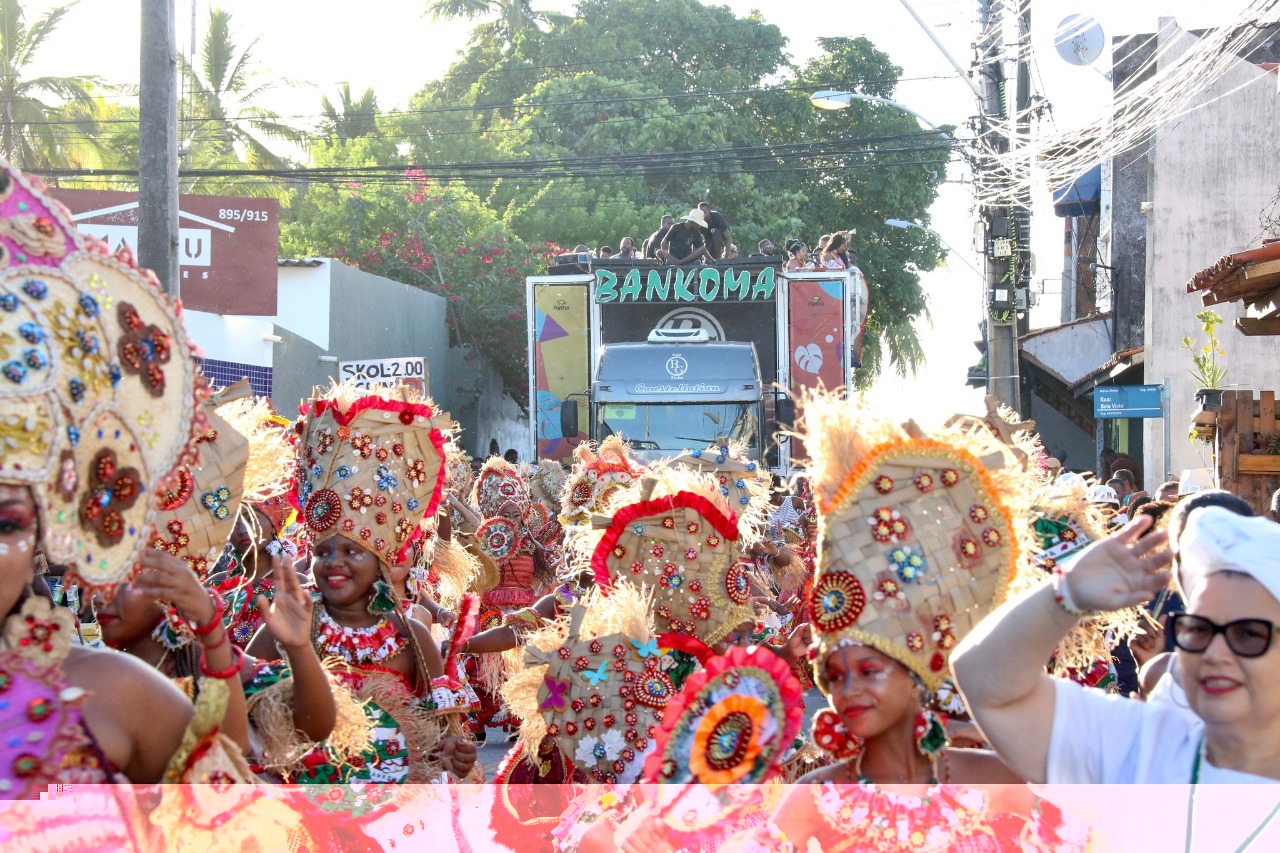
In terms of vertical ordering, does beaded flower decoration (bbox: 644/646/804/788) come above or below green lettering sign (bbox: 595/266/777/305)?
below

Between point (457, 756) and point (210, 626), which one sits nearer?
point (210, 626)

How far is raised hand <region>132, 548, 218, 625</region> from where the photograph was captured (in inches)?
113

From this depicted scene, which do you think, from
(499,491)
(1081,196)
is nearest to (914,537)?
(499,491)

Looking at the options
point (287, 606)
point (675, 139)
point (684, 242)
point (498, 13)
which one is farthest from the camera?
point (498, 13)

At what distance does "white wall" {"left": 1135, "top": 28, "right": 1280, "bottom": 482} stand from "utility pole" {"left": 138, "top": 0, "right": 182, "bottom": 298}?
1689cm

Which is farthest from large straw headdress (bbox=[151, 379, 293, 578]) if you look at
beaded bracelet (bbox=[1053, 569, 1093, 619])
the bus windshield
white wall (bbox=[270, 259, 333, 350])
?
white wall (bbox=[270, 259, 333, 350])

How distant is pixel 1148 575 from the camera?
262cm

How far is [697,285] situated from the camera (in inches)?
717

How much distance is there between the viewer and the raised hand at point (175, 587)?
2875mm

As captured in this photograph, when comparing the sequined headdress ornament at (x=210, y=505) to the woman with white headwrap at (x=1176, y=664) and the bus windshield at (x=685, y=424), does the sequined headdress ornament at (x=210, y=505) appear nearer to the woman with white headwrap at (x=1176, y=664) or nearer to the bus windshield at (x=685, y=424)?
the woman with white headwrap at (x=1176, y=664)

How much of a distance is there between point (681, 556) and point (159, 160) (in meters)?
5.52

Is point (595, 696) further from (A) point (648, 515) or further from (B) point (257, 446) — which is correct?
(B) point (257, 446)

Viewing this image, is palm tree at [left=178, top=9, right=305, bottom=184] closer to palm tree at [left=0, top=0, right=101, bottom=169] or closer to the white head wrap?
palm tree at [left=0, top=0, right=101, bottom=169]

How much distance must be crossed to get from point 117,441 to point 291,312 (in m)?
21.2
